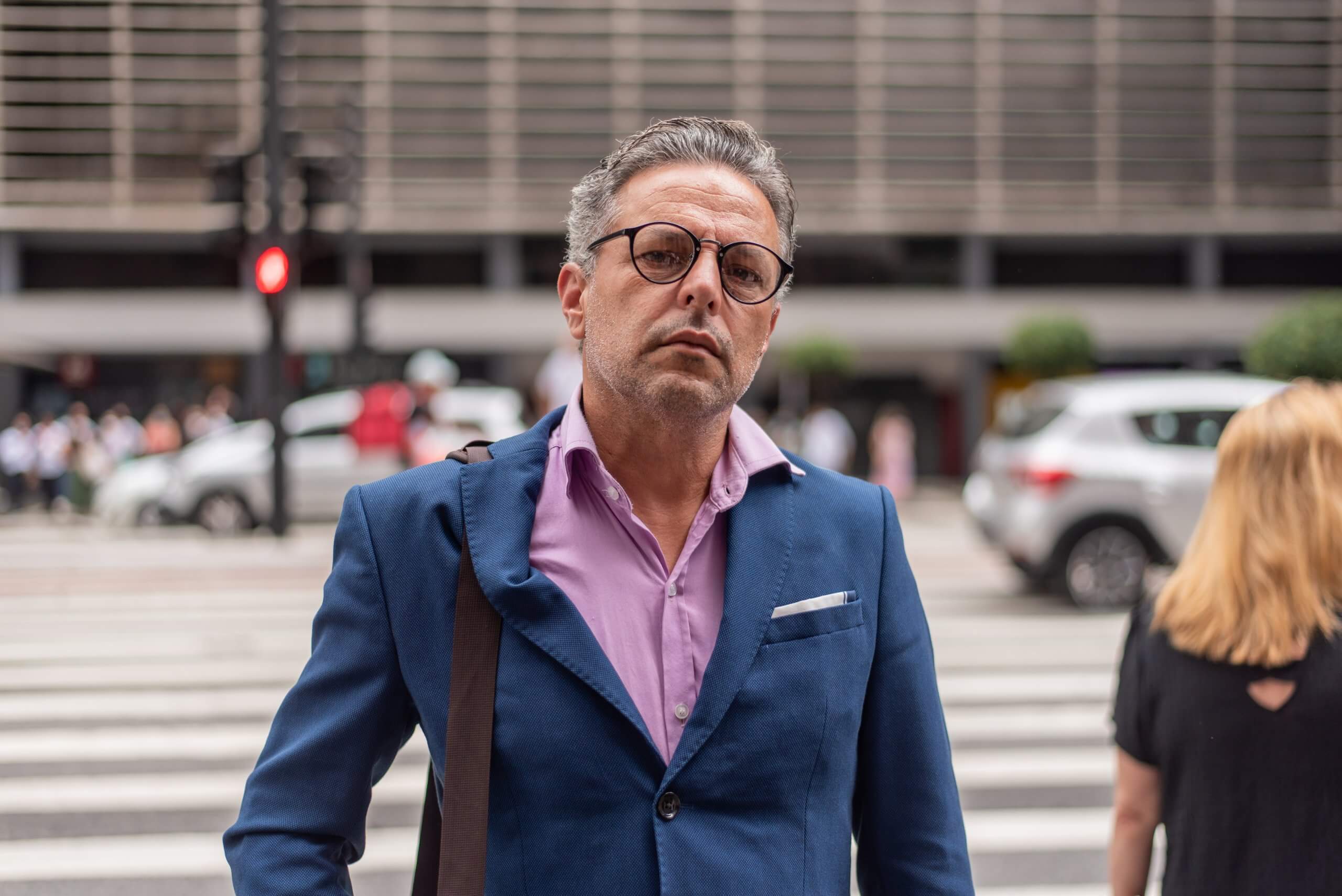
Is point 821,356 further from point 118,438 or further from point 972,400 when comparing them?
point 118,438

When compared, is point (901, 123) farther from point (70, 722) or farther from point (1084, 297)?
point (70, 722)

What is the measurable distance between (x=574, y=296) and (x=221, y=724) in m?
5.69

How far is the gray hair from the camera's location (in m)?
1.78

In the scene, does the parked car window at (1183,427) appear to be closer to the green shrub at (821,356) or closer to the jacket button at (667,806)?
the jacket button at (667,806)

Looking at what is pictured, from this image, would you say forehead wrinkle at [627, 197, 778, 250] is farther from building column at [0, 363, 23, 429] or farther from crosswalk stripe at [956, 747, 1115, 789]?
building column at [0, 363, 23, 429]

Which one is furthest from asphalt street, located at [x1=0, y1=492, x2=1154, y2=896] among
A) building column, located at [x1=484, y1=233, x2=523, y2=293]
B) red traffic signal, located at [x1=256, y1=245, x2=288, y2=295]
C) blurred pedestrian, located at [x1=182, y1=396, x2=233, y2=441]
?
building column, located at [x1=484, y1=233, x2=523, y2=293]

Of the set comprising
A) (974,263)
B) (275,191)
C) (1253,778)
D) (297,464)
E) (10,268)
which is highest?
(974,263)

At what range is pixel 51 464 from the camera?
21047 mm

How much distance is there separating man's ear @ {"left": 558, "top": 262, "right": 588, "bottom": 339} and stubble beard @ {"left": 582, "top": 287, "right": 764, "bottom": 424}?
13cm

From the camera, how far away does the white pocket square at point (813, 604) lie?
5.56ft

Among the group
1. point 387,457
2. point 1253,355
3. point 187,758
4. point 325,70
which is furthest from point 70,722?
point 325,70

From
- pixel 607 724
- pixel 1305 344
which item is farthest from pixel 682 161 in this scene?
pixel 1305 344

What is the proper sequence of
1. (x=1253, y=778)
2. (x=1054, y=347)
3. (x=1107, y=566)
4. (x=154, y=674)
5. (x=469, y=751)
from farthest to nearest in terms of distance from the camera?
(x=1054, y=347) < (x=1107, y=566) < (x=154, y=674) < (x=1253, y=778) < (x=469, y=751)

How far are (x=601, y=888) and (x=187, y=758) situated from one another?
17.3 ft
